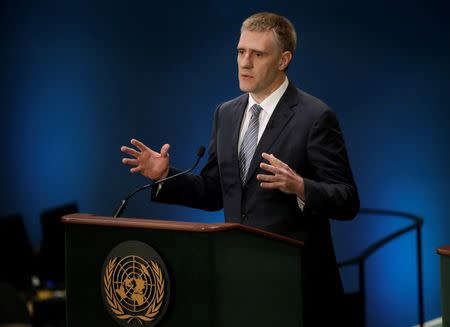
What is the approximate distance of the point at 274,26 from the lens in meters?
3.06

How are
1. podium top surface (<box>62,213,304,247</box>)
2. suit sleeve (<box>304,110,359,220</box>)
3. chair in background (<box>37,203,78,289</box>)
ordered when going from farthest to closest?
chair in background (<box>37,203,78,289</box>) → suit sleeve (<box>304,110,359,220</box>) → podium top surface (<box>62,213,304,247</box>)

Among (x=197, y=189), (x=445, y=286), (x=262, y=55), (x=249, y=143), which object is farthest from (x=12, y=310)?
(x=445, y=286)

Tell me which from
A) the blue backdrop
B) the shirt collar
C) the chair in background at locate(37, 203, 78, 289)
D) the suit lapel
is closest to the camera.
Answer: the suit lapel

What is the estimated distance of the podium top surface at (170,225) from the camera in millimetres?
2299

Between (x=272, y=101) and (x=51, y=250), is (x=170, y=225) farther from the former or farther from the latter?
(x=51, y=250)

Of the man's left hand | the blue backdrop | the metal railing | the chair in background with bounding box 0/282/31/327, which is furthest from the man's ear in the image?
the metal railing

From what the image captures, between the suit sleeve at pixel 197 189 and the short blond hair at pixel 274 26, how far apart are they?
40cm

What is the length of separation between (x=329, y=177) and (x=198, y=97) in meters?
2.66

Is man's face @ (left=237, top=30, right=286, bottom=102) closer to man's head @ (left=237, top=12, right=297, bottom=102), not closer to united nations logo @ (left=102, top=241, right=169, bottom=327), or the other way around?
man's head @ (left=237, top=12, right=297, bottom=102)

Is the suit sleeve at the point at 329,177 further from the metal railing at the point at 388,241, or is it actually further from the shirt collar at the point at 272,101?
the metal railing at the point at 388,241

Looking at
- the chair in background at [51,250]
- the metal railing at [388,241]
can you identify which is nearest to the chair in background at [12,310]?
the chair in background at [51,250]

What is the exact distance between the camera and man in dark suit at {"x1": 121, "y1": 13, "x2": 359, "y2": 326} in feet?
9.31

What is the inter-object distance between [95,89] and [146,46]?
19.3 inches

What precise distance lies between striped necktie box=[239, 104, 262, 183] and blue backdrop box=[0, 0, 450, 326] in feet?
6.62
